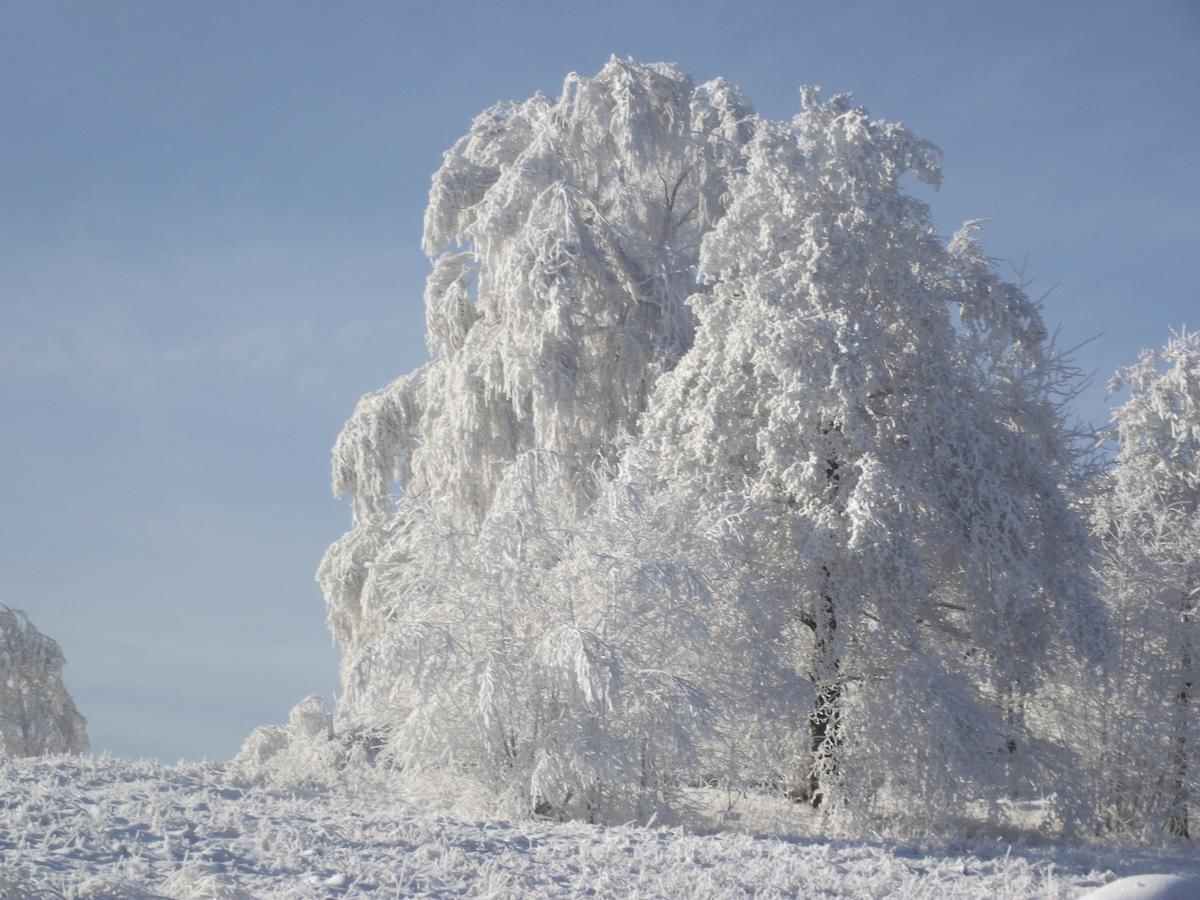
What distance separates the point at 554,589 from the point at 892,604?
13.3ft

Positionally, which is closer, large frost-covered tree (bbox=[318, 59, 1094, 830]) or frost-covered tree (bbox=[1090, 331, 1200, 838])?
large frost-covered tree (bbox=[318, 59, 1094, 830])

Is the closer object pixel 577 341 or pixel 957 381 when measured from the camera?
pixel 957 381

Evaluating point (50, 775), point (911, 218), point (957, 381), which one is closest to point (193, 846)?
point (50, 775)

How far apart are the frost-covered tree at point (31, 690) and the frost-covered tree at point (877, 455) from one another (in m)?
13.5

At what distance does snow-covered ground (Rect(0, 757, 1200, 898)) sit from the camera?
7.57 metres

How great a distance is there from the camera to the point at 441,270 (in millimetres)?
21812

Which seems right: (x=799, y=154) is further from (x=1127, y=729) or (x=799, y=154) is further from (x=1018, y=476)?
(x=1127, y=729)

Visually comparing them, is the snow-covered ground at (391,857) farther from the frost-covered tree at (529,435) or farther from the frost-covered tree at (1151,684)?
the frost-covered tree at (1151,684)

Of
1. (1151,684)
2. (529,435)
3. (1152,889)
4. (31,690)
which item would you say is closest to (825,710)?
(1151,684)

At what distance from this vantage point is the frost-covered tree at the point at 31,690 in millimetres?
21594

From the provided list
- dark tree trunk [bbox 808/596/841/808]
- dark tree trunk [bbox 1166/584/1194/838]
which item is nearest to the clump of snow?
dark tree trunk [bbox 808/596/841/808]

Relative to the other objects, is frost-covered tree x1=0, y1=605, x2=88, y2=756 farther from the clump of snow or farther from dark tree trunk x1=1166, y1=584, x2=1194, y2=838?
the clump of snow

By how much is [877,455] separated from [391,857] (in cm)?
776

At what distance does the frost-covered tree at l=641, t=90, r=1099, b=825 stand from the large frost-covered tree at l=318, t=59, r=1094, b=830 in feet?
0.12
